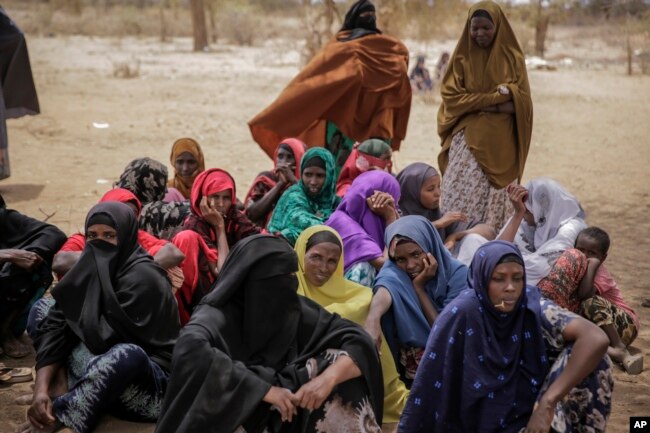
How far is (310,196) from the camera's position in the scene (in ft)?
19.1

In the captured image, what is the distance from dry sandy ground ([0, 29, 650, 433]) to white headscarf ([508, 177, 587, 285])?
766mm

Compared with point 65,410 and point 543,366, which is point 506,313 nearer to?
point 543,366

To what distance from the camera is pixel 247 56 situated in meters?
25.3

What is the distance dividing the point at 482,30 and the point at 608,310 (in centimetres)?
230

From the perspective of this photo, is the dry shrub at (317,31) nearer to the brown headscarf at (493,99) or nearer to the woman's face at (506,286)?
the brown headscarf at (493,99)

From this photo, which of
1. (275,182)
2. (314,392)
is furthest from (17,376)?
(275,182)

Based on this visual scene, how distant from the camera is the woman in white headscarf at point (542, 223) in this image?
5.31m

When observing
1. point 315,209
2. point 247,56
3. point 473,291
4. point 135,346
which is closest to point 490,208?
point 315,209

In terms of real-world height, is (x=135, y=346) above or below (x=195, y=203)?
below

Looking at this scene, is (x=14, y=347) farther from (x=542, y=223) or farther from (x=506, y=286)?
(x=542, y=223)

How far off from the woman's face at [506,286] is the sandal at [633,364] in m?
1.55

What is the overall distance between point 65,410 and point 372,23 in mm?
4797

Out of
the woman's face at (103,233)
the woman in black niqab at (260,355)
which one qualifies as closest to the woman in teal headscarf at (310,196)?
the woman's face at (103,233)

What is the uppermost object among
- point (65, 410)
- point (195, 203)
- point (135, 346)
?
point (195, 203)
